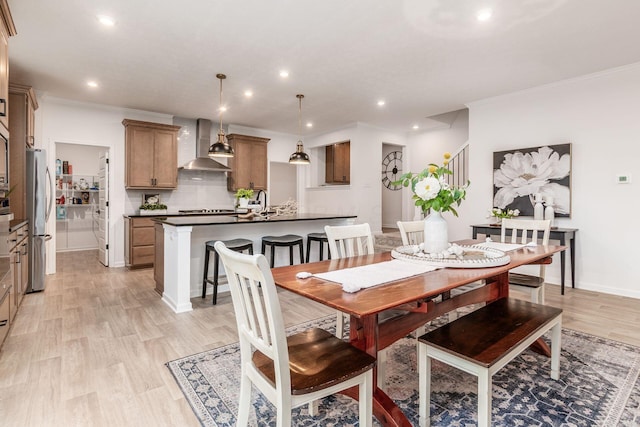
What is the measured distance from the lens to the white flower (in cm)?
196

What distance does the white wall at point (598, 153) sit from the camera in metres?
3.72

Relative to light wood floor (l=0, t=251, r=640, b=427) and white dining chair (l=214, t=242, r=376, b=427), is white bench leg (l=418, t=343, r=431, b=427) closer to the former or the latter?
white dining chair (l=214, t=242, r=376, b=427)

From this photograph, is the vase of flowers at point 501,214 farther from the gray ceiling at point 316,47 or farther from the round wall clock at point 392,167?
the round wall clock at point 392,167

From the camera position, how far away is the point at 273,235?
14.0 feet

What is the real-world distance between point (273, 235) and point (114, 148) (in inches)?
131

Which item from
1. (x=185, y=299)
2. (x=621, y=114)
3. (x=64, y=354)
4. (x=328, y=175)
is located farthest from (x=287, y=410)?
(x=328, y=175)

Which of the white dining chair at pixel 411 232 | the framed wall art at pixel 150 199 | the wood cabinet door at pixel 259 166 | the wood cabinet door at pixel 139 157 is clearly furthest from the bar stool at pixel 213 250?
the wood cabinet door at pixel 259 166

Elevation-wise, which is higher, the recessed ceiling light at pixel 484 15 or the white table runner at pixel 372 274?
the recessed ceiling light at pixel 484 15

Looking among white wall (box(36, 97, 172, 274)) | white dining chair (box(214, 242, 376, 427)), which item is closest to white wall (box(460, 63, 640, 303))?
white dining chair (box(214, 242, 376, 427))

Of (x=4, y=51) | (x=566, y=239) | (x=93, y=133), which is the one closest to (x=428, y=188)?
(x=566, y=239)

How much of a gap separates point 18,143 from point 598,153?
6679mm

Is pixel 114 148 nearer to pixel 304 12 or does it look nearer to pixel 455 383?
pixel 304 12

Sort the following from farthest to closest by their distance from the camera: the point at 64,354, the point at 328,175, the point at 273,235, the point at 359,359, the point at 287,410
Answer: the point at 328,175 < the point at 273,235 < the point at 64,354 < the point at 359,359 < the point at 287,410

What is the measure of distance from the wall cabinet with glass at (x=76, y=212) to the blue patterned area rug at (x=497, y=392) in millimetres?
6633
